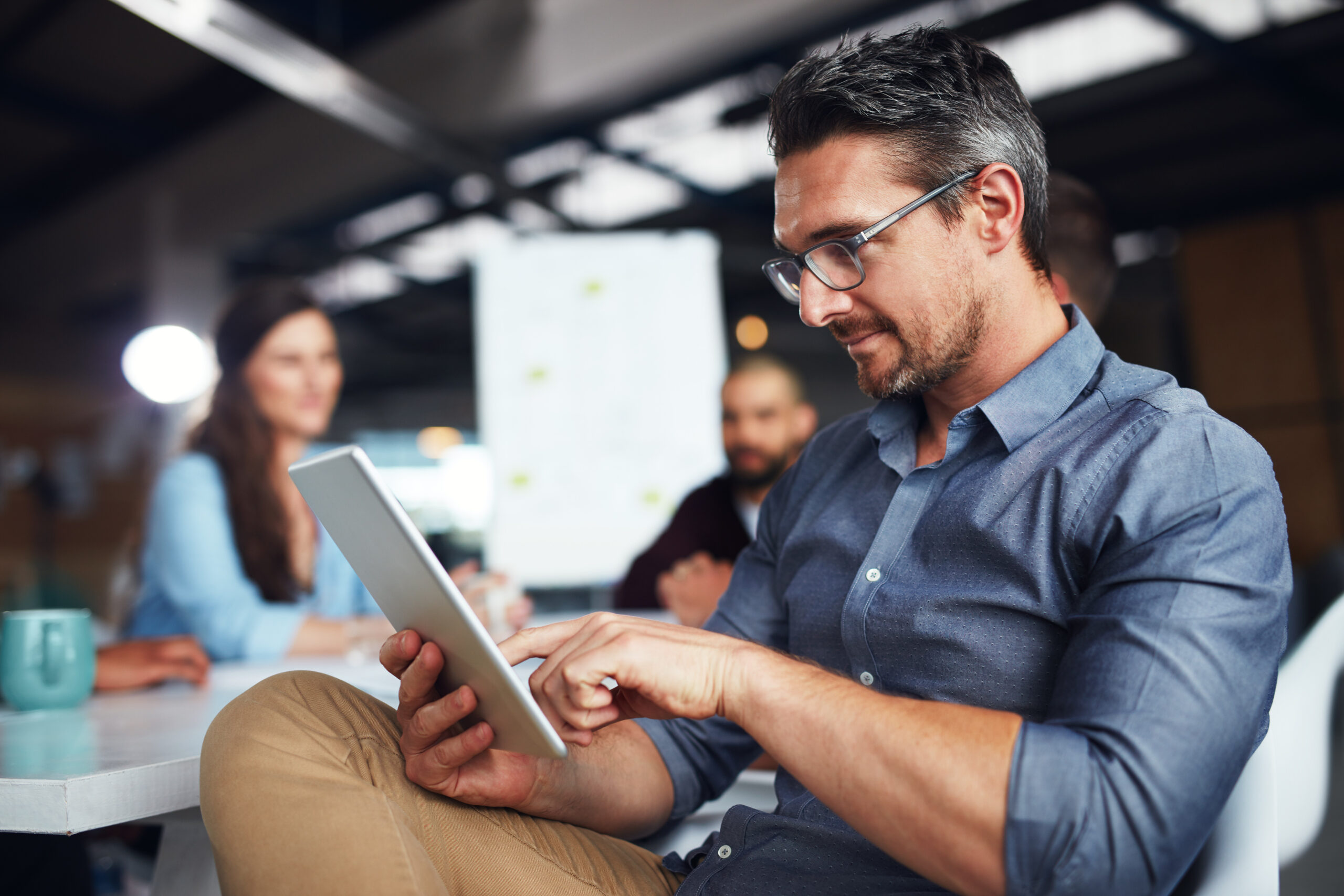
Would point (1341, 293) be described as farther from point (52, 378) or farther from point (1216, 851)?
point (52, 378)

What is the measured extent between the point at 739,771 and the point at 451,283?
807 cm

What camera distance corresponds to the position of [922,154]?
1.13 meters

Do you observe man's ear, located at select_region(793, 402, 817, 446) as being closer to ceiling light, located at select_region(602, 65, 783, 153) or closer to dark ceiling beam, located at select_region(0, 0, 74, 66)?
ceiling light, located at select_region(602, 65, 783, 153)

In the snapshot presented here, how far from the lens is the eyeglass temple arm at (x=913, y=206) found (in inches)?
44.4

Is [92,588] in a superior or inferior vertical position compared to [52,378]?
inferior

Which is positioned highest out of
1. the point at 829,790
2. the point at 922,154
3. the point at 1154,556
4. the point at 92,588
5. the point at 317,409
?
the point at 922,154

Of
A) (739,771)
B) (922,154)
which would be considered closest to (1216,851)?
(739,771)

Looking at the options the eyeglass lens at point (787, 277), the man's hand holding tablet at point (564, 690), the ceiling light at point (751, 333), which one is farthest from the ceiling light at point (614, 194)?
the man's hand holding tablet at point (564, 690)

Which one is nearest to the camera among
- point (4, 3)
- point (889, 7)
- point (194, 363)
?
point (889, 7)

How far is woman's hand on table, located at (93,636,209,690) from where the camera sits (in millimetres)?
1597

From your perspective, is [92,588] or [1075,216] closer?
[1075,216]

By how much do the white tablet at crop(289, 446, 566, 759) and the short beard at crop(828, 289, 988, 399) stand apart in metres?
0.60

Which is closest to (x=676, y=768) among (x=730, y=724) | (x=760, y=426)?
(x=730, y=724)

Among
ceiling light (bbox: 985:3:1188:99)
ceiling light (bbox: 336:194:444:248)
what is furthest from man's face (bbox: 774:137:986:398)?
ceiling light (bbox: 336:194:444:248)
